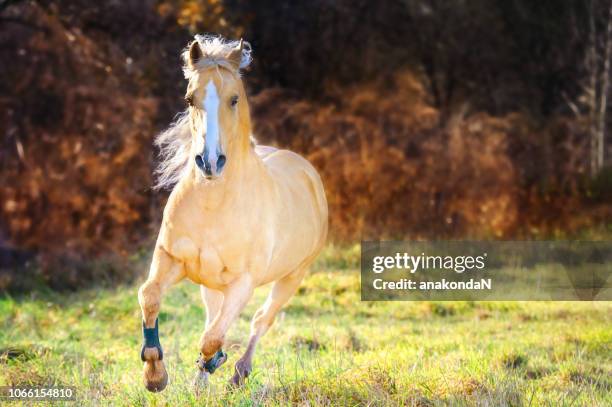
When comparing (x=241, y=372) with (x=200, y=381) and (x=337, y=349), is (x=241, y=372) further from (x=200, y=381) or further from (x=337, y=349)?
(x=337, y=349)

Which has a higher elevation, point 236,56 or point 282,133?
point 282,133

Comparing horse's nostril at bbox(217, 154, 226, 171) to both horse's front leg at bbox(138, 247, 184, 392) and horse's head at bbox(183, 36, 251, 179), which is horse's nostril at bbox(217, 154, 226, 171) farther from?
horse's front leg at bbox(138, 247, 184, 392)

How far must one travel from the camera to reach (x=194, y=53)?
18.9 ft

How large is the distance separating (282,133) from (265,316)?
29.9 ft

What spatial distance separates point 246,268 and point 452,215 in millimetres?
10148

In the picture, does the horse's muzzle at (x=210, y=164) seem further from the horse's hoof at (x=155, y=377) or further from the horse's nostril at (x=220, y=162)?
the horse's hoof at (x=155, y=377)

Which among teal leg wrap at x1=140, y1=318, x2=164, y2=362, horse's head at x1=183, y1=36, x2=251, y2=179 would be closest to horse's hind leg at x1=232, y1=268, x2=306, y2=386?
teal leg wrap at x1=140, y1=318, x2=164, y2=362

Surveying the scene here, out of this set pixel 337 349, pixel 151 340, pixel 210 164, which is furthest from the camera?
pixel 337 349

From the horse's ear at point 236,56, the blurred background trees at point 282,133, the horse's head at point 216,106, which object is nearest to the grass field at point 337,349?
the horse's head at point 216,106

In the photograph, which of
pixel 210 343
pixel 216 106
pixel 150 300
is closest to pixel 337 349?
pixel 210 343

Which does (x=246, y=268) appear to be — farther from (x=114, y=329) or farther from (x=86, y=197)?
(x=86, y=197)

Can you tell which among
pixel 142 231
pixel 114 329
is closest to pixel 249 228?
pixel 114 329

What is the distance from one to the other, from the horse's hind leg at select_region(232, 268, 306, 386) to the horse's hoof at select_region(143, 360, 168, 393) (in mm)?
863

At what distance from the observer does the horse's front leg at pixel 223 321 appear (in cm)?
567
